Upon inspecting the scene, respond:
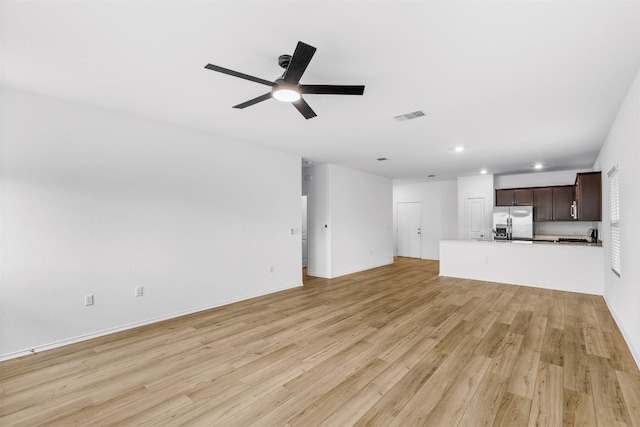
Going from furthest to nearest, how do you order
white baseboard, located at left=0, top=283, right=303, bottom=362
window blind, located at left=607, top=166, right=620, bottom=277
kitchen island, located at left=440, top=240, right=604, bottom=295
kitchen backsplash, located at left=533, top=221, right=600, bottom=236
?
1. kitchen backsplash, located at left=533, top=221, right=600, bottom=236
2. kitchen island, located at left=440, top=240, right=604, bottom=295
3. window blind, located at left=607, top=166, right=620, bottom=277
4. white baseboard, located at left=0, top=283, right=303, bottom=362

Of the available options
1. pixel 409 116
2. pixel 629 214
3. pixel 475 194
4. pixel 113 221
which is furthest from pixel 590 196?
pixel 113 221

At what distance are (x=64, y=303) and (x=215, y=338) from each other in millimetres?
1709

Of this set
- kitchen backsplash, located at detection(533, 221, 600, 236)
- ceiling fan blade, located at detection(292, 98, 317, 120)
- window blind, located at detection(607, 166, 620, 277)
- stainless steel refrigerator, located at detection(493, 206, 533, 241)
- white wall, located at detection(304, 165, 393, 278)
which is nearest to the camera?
ceiling fan blade, located at detection(292, 98, 317, 120)

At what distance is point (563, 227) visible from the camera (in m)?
7.73

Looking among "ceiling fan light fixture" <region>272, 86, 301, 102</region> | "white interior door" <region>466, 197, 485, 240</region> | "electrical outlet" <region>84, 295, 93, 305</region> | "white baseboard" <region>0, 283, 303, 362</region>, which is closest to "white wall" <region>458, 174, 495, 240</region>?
"white interior door" <region>466, 197, 485, 240</region>

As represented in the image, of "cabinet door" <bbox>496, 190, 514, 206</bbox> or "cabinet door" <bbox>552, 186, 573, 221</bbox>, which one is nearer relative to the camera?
"cabinet door" <bbox>552, 186, 573, 221</bbox>

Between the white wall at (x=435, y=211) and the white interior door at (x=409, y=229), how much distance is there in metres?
0.15

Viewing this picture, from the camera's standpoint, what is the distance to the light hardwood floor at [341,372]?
2.10 metres

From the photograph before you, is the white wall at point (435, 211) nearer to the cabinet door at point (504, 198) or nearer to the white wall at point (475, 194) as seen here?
the white wall at point (475, 194)

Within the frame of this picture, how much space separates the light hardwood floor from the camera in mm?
2102

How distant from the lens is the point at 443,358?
2924 mm

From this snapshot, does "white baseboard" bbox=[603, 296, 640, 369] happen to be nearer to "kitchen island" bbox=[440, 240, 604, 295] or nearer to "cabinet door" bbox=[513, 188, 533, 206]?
"kitchen island" bbox=[440, 240, 604, 295]

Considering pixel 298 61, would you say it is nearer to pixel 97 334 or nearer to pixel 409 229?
pixel 97 334

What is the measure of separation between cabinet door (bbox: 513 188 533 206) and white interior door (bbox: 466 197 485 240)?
0.82 metres
